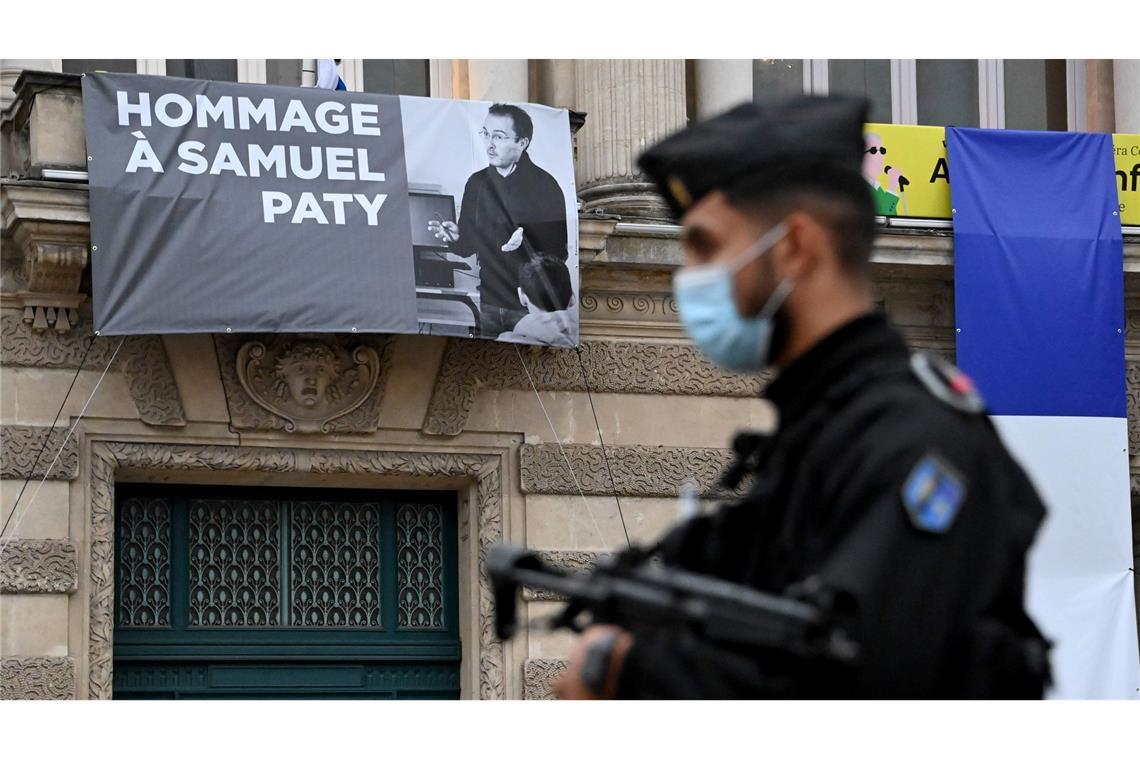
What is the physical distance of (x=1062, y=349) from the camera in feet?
49.0

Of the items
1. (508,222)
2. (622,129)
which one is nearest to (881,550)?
(508,222)

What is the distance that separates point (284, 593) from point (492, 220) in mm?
2916

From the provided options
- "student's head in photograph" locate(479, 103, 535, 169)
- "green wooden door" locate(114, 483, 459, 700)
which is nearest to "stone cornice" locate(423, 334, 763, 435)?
"green wooden door" locate(114, 483, 459, 700)

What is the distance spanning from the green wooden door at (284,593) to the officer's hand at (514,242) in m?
2.08

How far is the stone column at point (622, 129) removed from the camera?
1504 cm

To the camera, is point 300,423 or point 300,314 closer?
point 300,314

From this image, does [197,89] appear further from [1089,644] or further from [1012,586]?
[1012,586]

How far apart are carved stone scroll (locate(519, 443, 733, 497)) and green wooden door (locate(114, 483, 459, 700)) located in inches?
31.4

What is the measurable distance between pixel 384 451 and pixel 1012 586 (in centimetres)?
1143

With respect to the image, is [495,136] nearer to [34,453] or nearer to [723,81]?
[723,81]

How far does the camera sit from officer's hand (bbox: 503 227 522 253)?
1389 cm

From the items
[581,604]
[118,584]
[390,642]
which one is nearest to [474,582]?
[390,642]

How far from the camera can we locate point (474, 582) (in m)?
14.6

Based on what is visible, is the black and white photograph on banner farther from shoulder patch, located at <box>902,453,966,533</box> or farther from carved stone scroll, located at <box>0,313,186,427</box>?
shoulder patch, located at <box>902,453,966,533</box>
